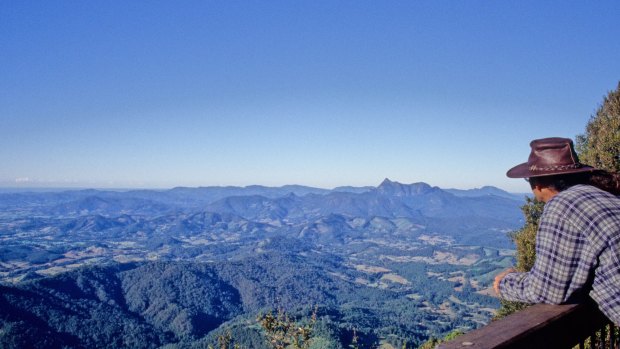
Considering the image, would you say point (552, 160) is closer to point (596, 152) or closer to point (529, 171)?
point (529, 171)

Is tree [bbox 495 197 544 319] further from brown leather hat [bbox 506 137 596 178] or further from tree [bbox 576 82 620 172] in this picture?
brown leather hat [bbox 506 137 596 178]

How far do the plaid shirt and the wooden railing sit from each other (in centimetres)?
11

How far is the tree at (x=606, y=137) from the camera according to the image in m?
12.4

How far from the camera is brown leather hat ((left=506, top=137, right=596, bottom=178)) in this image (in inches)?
106

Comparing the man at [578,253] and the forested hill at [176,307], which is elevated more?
the man at [578,253]

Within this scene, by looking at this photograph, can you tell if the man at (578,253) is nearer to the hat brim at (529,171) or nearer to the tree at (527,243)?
the hat brim at (529,171)

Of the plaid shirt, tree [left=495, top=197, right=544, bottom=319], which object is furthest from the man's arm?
tree [left=495, top=197, right=544, bottom=319]

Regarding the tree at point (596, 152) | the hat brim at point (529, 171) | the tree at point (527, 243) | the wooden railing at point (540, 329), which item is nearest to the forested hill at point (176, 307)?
the tree at point (527, 243)

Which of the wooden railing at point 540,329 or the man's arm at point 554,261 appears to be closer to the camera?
the wooden railing at point 540,329

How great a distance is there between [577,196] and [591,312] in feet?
2.64

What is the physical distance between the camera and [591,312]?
8.14 ft

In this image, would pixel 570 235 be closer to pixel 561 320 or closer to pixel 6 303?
pixel 561 320

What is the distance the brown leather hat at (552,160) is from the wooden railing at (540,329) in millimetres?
890

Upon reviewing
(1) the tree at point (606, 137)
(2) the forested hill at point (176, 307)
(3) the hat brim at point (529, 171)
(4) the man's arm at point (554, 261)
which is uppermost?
(1) the tree at point (606, 137)
